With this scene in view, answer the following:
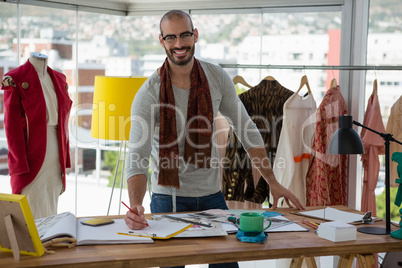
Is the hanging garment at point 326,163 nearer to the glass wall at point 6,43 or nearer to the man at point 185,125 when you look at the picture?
the man at point 185,125

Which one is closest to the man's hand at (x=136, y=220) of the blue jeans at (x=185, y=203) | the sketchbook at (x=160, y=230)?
the sketchbook at (x=160, y=230)

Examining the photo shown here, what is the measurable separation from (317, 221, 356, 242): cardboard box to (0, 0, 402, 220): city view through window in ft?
5.56

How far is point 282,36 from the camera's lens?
4246mm

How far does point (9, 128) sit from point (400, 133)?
8.24 feet

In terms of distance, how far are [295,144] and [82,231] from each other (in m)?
1.90

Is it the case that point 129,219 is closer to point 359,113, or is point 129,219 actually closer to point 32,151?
point 32,151

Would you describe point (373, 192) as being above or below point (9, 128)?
below

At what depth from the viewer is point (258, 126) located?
361 centimetres

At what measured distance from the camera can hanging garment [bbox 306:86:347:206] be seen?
346 centimetres

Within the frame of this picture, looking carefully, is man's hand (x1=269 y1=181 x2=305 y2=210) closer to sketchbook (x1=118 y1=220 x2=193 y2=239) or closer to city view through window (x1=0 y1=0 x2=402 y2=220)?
sketchbook (x1=118 y1=220 x2=193 y2=239)

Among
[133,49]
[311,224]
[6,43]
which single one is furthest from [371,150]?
[6,43]

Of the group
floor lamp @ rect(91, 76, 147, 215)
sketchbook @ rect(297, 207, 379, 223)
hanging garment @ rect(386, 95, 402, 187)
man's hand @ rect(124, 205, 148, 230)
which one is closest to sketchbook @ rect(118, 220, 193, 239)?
man's hand @ rect(124, 205, 148, 230)

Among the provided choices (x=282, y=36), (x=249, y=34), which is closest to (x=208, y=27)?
(x=249, y=34)

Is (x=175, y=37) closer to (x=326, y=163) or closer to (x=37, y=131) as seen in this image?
(x=37, y=131)
